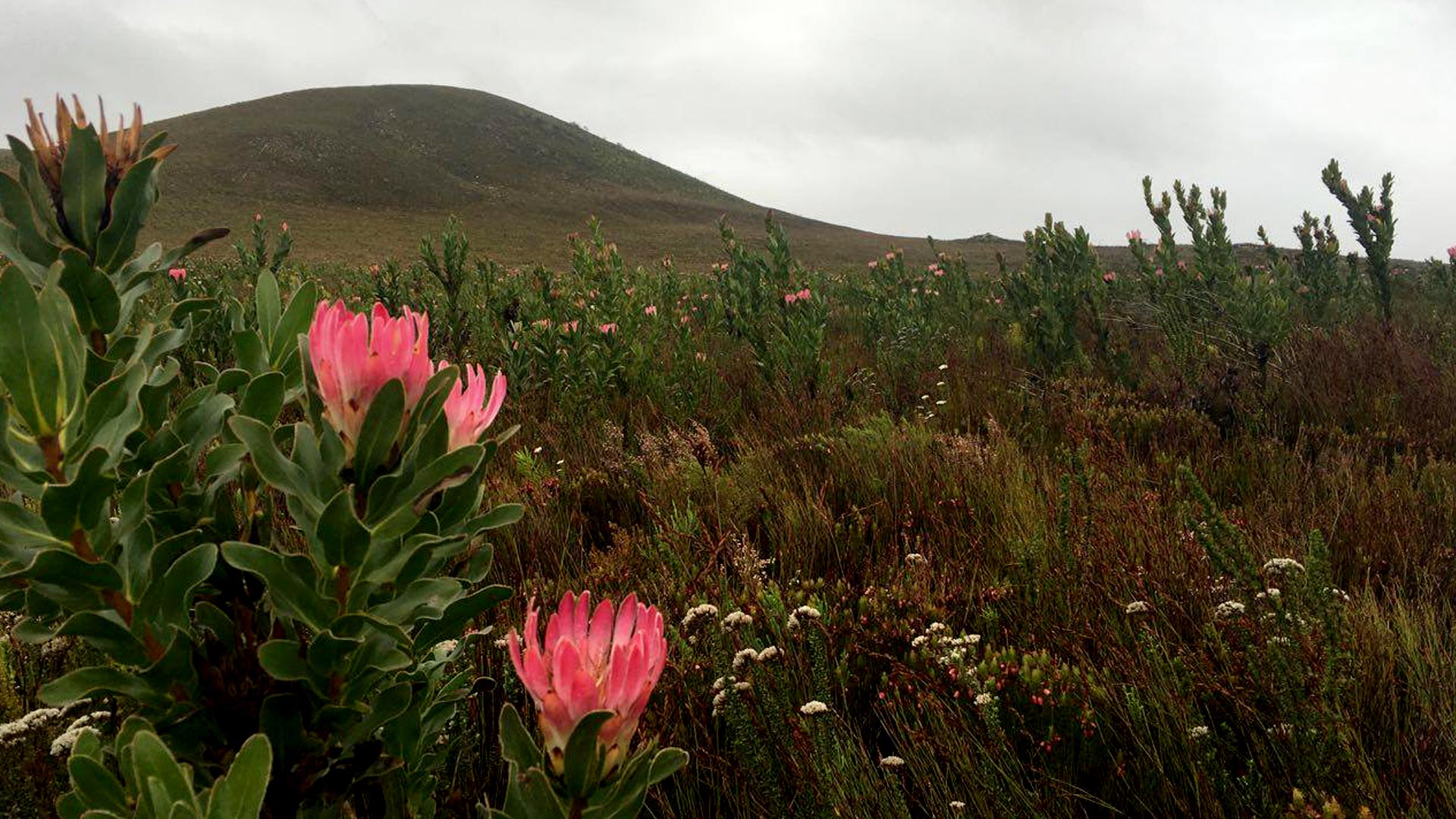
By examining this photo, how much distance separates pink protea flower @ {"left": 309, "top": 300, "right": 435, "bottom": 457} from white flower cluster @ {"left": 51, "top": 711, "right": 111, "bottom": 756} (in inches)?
36.6

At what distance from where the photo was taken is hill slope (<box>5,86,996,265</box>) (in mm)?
36625

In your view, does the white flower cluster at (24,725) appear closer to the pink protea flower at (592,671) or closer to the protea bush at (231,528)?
the protea bush at (231,528)

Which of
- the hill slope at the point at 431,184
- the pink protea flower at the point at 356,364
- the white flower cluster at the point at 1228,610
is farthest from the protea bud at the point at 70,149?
the hill slope at the point at 431,184

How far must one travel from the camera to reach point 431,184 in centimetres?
4744

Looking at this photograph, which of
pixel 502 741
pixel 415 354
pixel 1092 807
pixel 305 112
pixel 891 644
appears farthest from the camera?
pixel 305 112

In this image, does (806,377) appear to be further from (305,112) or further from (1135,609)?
(305,112)

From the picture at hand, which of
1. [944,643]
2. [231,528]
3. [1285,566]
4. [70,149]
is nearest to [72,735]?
[231,528]

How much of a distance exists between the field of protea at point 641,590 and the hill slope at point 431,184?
2895cm

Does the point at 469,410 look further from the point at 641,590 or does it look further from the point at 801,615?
the point at 641,590

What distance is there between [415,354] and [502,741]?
41 centimetres

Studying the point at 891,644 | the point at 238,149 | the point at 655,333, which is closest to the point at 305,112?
the point at 238,149

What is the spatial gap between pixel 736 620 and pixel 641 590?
531mm

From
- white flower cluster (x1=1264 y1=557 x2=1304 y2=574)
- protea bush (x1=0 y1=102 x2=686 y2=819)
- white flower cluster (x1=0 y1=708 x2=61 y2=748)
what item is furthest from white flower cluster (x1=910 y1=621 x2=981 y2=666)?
white flower cluster (x1=0 y1=708 x2=61 y2=748)

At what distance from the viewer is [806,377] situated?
5.17 meters
